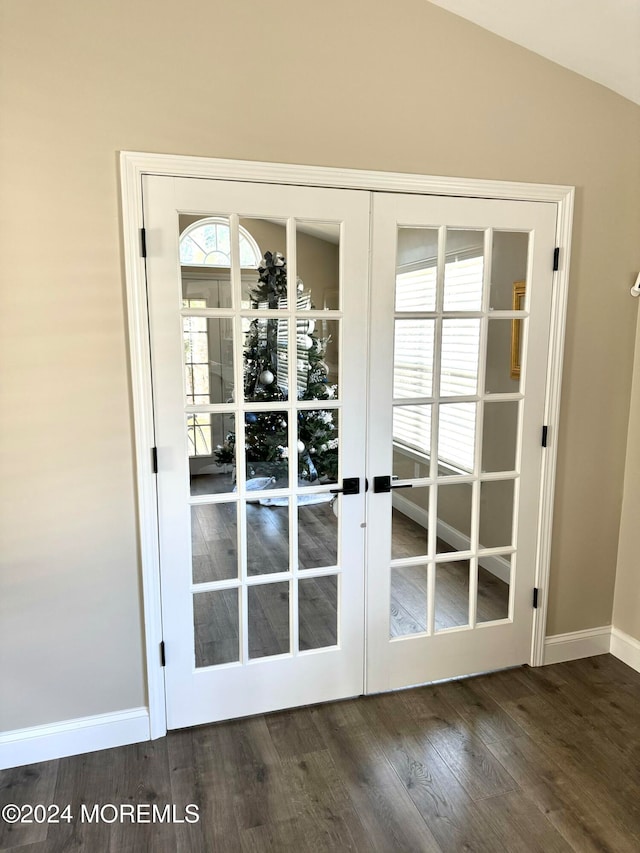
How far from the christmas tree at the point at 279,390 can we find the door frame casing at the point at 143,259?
29cm

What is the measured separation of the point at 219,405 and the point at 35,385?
63 cm

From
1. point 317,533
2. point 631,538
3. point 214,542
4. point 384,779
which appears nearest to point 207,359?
point 214,542

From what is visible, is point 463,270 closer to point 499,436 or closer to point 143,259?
point 499,436

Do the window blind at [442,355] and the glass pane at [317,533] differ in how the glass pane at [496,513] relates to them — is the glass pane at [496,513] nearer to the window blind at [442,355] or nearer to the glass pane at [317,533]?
the window blind at [442,355]

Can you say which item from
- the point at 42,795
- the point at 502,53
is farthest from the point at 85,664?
the point at 502,53

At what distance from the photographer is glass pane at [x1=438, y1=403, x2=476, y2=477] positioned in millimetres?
2508

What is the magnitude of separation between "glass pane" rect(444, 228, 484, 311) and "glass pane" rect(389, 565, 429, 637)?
114cm

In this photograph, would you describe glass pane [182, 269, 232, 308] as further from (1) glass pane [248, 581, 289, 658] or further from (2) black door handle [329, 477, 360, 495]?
(1) glass pane [248, 581, 289, 658]

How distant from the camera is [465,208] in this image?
238 cm

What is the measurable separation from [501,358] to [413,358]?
16.8 inches

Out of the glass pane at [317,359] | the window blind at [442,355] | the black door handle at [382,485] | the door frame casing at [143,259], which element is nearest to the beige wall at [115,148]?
the door frame casing at [143,259]

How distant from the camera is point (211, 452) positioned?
7.36 feet

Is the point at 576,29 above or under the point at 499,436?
above

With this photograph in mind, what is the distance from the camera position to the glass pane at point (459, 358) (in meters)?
2.46
